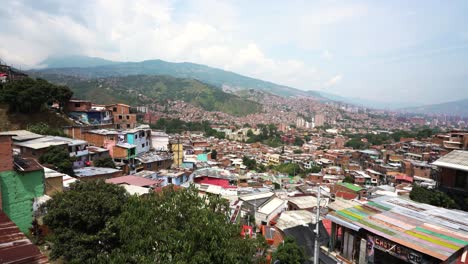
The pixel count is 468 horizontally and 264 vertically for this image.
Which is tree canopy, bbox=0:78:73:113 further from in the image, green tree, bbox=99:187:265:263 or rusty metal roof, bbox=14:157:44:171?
green tree, bbox=99:187:265:263

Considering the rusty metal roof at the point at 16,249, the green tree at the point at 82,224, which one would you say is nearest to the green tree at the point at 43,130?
the green tree at the point at 82,224

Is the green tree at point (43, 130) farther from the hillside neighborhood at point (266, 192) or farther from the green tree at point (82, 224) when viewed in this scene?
the green tree at point (82, 224)

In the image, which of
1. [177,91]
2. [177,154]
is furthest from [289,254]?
[177,91]

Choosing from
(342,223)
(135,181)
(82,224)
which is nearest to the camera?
(342,223)

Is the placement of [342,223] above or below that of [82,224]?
above

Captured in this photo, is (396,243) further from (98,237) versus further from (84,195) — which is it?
(84,195)

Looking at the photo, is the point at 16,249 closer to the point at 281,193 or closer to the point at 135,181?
the point at 135,181
